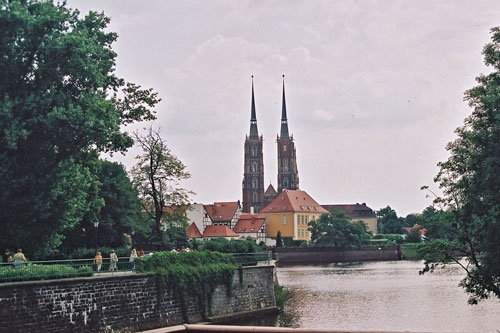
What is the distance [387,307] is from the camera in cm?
4162

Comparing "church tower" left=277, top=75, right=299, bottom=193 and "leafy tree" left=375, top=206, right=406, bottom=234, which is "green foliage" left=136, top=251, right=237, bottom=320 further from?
"church tower" left=277, top=75, right=299, bottom=193

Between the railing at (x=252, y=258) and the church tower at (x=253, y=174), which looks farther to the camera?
the church tower at (x=253, y=174)

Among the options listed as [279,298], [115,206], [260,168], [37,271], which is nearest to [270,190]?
[260,168]

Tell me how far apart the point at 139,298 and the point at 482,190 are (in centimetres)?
1441

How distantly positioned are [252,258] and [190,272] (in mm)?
7614

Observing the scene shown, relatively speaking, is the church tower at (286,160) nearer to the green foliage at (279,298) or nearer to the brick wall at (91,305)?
the green foliage at (279,298)

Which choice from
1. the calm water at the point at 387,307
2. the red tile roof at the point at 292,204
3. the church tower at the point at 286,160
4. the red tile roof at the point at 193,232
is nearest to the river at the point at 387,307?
the calm water at the point at 387,307

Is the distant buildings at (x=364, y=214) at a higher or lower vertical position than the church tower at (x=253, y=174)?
lower

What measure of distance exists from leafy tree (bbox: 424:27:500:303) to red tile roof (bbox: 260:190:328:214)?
118255 millimetres

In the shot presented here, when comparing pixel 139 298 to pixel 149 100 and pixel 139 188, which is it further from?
pixel 139 188

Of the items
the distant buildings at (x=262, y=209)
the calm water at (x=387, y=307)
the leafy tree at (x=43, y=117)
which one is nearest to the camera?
the leafy tree at (x=43, y=117)

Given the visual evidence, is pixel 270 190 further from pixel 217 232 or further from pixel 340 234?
pixel 340 234

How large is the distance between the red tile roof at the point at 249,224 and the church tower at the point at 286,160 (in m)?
44.5

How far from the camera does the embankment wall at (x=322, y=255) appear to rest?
11394cm
